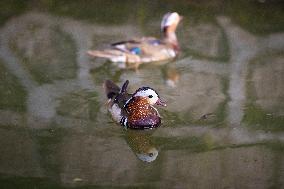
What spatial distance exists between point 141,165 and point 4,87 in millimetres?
1677

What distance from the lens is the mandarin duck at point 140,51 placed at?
6387mm

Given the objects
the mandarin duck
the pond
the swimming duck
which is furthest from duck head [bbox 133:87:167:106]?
the mandarin duck

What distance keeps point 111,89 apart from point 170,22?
159 cm

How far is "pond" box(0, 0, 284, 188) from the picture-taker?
4613mm

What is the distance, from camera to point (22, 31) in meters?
6.98

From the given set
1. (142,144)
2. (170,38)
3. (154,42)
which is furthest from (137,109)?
(170,38)

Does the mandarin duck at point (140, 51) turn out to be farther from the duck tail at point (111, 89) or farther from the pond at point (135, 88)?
the duck tail at point (111, 89)

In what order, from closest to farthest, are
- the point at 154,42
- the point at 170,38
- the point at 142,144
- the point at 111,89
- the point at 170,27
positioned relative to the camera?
the point at 142,144 → the point at 111,89 → the point at 154,42 → the point at 170,38 → the point at 170,27

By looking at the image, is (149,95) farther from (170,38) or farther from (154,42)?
(170,38)

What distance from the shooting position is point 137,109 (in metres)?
5.31

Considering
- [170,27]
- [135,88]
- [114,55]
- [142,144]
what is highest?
[170,27]

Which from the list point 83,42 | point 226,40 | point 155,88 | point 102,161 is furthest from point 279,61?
point 102,161

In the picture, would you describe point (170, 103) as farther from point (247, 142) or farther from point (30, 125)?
point (30, 125)

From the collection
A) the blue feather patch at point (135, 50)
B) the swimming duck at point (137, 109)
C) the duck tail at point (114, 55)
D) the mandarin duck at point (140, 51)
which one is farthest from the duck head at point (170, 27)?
the swimming duck at point (137, 109)
